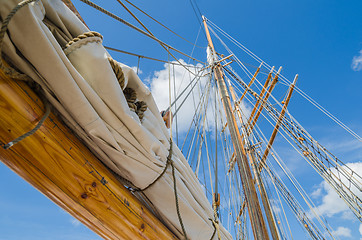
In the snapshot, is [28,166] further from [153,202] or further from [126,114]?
[153,202]

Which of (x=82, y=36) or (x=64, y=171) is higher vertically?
(x=82, y=36)

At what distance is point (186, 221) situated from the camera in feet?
4.20

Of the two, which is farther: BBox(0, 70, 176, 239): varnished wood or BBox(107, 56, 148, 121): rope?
BBox(107, 56, 148, 121): rope

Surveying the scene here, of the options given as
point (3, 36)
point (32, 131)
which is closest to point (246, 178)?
point (32, 131)

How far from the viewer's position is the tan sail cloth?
2.40ft

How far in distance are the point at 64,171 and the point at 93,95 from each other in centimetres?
31

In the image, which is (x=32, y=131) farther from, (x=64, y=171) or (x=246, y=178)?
(x=246, y=178)

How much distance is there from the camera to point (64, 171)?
832 mm

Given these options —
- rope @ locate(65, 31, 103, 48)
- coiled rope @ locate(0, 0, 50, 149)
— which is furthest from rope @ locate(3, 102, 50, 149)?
rope @ locate(65, 31, 103, 48)

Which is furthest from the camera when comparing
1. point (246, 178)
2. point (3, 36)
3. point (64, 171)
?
point (246, 178)

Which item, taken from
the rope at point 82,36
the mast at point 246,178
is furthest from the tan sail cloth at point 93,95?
the mast at point 246,178

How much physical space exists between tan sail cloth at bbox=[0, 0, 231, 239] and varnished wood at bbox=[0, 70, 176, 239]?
0.07m

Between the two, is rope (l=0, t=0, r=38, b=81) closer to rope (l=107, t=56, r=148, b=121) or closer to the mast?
rope (l=107, t=56, r=148, b=121)

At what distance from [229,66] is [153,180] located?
8365 mm
